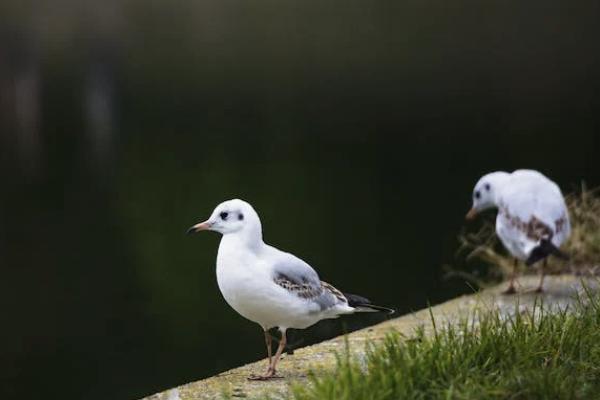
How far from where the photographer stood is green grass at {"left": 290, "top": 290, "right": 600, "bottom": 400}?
5.57 m

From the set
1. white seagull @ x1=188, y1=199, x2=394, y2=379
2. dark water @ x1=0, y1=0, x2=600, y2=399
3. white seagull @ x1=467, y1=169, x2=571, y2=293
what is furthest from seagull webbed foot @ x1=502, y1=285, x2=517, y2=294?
white seagull @ x1=188, y1=199, x2=394, y2=379

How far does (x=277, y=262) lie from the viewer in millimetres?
6539

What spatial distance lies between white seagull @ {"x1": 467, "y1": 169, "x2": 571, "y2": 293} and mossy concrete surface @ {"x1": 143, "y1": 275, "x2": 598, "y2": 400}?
14.6 inches

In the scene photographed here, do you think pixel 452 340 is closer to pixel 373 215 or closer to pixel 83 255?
pixel 83 255

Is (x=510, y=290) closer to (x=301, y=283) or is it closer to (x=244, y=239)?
(x=301, y=283)

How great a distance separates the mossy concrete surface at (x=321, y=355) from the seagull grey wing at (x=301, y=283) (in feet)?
0.80

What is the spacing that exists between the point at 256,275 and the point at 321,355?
57.6 inches

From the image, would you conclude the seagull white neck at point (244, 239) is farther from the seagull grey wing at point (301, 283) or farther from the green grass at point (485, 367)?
the green grass at point (485, 367)

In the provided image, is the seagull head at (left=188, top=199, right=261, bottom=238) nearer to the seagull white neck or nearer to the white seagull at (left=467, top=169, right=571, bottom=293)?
the seagull white neck

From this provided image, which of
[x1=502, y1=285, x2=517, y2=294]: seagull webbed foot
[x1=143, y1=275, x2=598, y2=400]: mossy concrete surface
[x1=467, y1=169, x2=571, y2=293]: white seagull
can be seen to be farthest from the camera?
[x1=502, y1=285, x2=517, y2=294]: seagull webbed foot

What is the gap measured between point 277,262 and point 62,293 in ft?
33.5

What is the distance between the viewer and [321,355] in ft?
25.4

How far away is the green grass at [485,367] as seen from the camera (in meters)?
5.57

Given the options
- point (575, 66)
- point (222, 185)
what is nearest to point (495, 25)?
point (575, 66)
